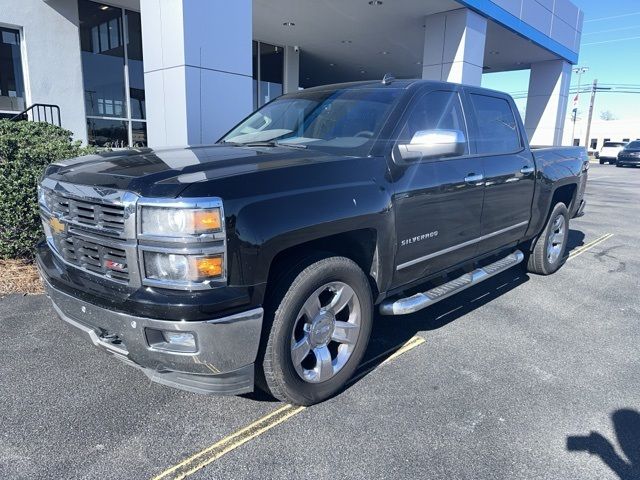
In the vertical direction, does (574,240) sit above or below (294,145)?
below

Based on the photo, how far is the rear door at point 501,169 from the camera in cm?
431

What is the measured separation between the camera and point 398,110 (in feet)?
11.5

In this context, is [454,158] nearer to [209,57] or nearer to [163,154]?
[163,154]

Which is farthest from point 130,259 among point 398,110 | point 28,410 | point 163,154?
point 398,110

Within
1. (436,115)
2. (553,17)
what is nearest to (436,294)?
(436,115)

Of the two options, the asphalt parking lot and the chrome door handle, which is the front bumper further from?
the chrome door handle

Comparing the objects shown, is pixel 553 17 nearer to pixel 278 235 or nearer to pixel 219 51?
pixel 219 51

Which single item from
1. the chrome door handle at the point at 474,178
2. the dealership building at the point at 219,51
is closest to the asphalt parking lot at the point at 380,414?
the chrome door handle at the point at 474,178

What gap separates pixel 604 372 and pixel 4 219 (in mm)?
5771

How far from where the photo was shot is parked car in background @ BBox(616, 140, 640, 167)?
3253cm

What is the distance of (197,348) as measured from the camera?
7.84ft

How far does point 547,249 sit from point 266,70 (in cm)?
1470

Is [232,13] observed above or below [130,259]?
above

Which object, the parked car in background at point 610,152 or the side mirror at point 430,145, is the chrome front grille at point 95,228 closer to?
the side mirror at point 430,145
